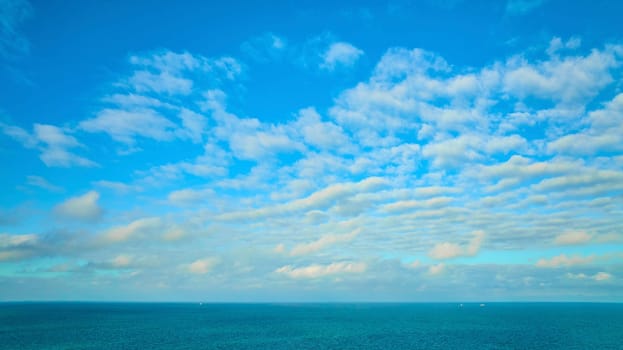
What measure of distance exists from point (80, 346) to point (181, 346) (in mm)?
23484

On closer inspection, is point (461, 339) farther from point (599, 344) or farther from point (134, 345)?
point (134, 345)

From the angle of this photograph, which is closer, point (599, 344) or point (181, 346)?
point (181, 346)

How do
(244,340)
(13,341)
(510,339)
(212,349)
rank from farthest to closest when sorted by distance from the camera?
1. (510,339)
2. (244,340)
3. (13,341)
4. (212,349)

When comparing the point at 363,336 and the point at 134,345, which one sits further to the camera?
the point at 363,336

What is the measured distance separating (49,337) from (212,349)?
55.2 m

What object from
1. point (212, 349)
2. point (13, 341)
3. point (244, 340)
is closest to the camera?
point (212, 349)

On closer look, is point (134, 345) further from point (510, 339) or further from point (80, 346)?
point (510, 339)

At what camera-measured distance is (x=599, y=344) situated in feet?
341

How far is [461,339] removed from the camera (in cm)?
11412

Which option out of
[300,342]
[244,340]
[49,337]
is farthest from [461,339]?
[49,337]

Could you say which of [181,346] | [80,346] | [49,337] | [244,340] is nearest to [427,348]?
[244,340]

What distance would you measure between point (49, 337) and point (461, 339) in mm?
120907

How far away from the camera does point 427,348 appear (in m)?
95.1

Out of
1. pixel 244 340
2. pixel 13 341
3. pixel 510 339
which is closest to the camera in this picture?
pixel 13 341
